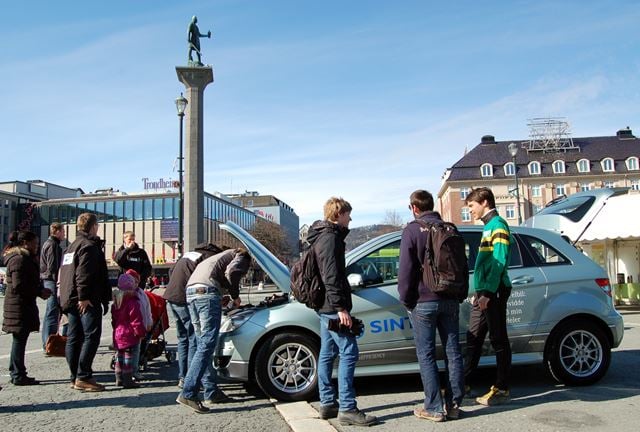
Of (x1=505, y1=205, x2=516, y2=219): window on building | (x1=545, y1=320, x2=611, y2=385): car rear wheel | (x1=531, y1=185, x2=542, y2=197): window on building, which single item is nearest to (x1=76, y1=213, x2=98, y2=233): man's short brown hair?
(x1=545, y1=320, x2=611, y2=385): car rear wheel

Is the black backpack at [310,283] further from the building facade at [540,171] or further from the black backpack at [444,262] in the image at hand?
the building facade at [540,171]

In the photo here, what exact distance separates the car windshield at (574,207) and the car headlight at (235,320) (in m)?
12.2

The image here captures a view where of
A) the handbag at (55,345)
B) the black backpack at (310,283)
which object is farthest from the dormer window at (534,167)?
the black backpack at (310,283)

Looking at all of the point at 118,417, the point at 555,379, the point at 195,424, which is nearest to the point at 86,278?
the point at 118,417

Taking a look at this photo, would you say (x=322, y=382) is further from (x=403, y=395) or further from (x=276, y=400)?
Result: (x=403, y=395)

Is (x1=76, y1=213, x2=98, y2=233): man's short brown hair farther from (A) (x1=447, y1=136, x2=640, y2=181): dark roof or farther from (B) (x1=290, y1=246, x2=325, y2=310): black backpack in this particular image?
(A) (x1=447, y1=136, x2=640, y2=181): dark roof

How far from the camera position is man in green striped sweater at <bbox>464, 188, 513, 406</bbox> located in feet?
16.7

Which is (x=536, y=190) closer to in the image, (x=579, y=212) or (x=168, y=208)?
(x=168, y=208)

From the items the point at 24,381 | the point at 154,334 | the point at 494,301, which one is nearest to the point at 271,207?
the point at 154,334

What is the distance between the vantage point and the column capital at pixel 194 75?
25125 mm

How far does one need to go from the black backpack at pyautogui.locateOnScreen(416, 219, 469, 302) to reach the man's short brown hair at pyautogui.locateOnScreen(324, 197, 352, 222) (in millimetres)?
689

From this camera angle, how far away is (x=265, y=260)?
594 cm

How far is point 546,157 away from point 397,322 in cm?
7882

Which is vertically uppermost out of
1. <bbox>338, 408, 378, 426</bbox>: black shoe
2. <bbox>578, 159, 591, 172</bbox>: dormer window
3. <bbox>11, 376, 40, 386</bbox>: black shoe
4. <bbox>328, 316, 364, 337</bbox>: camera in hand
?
<bbox>578, 159, 591, 172</bbox>: dormer window
